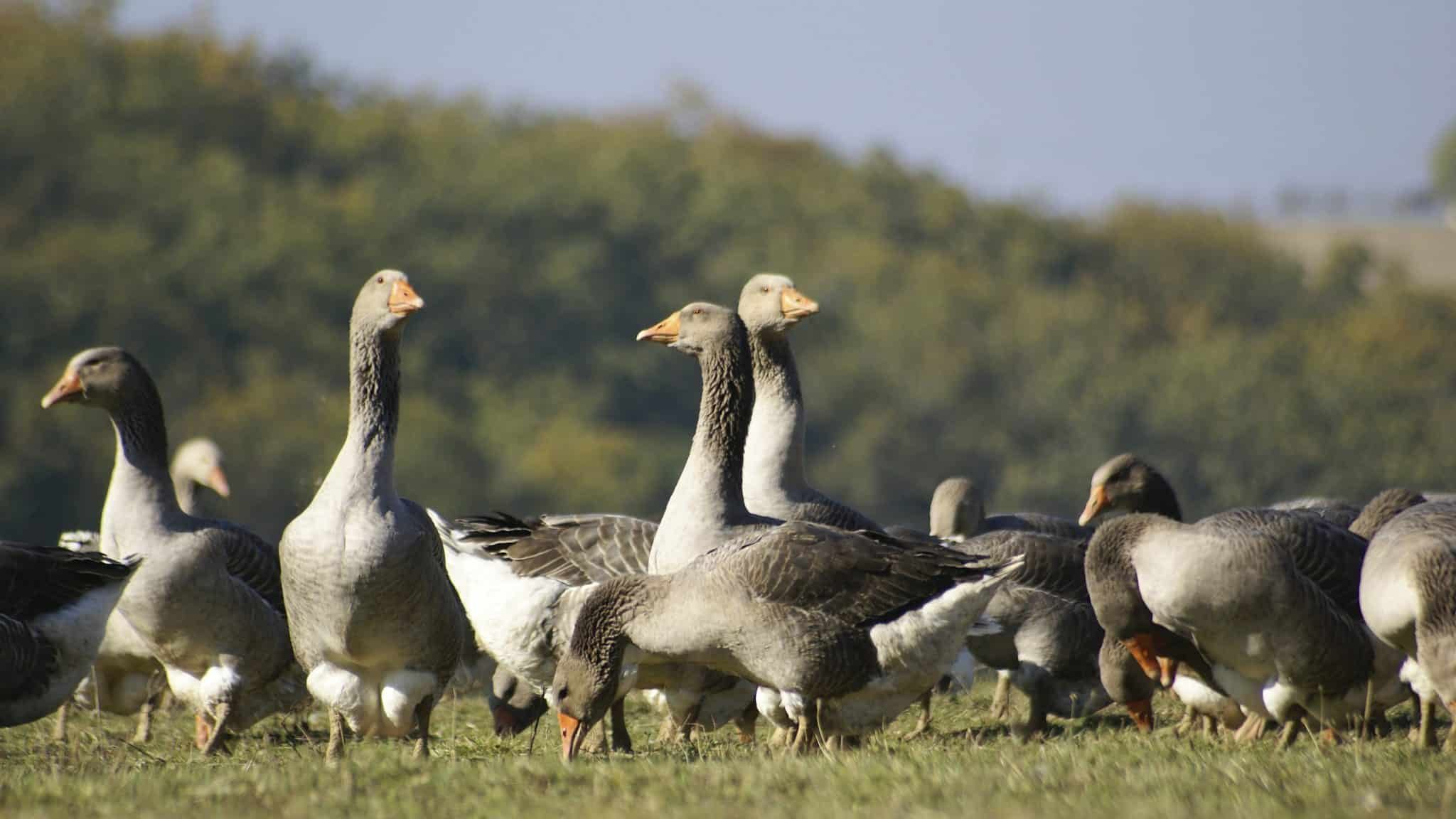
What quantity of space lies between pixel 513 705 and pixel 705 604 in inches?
98.8

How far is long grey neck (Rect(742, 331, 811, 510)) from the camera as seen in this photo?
1039 cm

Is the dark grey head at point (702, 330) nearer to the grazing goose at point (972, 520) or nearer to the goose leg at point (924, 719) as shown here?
the goose leg at point (924, 719)

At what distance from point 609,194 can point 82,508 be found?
28.8 meters

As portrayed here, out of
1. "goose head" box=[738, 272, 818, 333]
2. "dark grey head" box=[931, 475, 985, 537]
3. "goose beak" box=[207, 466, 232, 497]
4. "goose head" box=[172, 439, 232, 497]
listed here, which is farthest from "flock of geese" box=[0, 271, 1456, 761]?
"goose head" box=[172, 439, 232, 497]

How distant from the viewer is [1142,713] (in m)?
9.27

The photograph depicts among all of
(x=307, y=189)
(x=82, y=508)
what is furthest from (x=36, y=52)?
(x=82, y=508)

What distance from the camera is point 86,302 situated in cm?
4956

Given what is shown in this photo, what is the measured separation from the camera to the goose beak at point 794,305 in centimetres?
1020

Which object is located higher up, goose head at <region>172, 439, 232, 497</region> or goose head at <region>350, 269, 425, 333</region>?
goose head at <region>350, 269, 425, 333</region>

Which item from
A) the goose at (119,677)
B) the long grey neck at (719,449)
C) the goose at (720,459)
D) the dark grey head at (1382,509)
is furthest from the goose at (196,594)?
the dark grey head at (1382,509)

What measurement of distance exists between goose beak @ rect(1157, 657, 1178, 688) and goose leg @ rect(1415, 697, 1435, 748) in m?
1.26

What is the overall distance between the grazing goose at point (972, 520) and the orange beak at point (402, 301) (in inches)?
191

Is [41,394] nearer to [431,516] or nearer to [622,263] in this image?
[622,263]

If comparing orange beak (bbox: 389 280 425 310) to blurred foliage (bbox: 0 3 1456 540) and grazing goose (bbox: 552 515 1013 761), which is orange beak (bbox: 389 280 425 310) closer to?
grazing goose (bbox: 552 515 1013 761)
